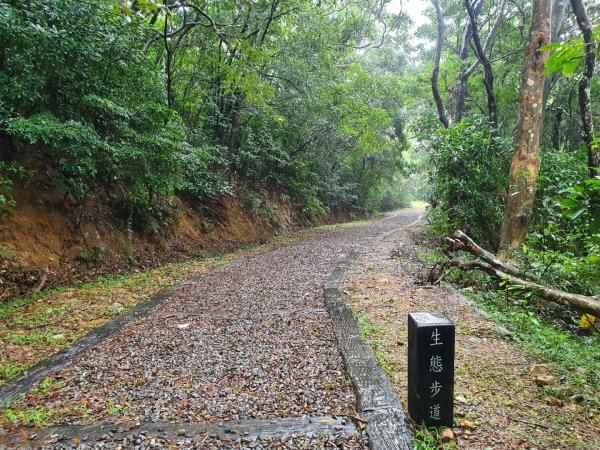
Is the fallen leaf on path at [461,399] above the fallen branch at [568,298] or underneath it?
underneath

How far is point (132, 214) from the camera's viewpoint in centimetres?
725

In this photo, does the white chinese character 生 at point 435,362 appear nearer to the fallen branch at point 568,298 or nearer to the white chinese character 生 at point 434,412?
the white chinese character 生 at point 434,412

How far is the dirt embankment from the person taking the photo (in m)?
5.00

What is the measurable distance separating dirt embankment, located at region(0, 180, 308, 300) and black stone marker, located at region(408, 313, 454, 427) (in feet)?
16.7

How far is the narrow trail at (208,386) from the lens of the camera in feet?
6.99

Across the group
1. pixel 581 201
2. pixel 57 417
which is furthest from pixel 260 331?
pixel 581 201

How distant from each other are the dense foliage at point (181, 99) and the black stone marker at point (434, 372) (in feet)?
13.7

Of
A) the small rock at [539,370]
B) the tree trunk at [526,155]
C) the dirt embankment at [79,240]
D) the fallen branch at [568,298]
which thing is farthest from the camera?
the tree trunk at [526,155]

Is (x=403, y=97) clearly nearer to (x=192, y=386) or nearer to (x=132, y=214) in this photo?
(x=132, y=214)

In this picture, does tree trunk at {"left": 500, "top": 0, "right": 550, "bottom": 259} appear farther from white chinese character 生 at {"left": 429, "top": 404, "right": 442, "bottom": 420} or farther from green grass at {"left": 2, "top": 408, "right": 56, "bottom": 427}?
green grass at {"left": 2, "top": 408, "right": 56, "bottom": 427}

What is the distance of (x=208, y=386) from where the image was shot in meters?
2.68

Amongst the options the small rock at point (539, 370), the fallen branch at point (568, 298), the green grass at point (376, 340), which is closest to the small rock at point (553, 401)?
the small rock at point (539, 370)

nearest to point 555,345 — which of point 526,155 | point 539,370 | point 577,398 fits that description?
point 539,370

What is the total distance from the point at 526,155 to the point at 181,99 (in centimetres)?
840
